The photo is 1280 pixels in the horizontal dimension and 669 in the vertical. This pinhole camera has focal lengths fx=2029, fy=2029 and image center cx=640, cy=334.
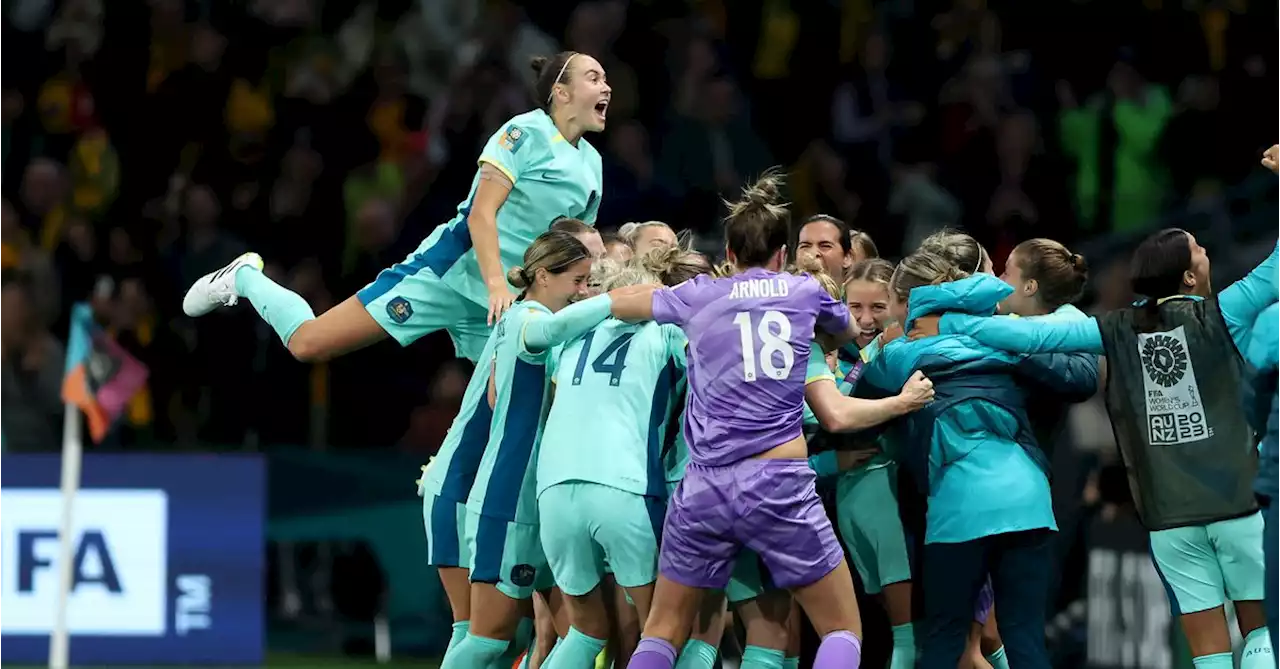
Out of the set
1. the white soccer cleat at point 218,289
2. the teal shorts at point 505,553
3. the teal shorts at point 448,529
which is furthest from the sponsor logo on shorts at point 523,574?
the white soccer cleat at point 218,289

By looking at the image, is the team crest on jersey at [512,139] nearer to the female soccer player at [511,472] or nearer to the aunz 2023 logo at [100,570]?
the female soccer player at [511,472]

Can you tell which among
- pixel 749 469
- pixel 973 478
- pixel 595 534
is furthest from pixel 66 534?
pixel 973 478

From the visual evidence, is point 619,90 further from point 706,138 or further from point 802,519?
point 802,519

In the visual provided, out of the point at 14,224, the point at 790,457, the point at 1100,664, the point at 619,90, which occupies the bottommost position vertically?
the point at 1100,664

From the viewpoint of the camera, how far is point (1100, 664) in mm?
10445

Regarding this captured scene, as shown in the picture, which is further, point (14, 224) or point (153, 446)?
point (14, 224)

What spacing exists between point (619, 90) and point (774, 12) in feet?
5.80

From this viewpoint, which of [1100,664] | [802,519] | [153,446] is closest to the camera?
[802,519]

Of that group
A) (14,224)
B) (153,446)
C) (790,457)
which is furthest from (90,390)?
(790,457)

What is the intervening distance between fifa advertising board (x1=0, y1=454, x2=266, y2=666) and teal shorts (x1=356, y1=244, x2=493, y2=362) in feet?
11.6

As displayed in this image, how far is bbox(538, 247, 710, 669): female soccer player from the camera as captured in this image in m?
7.02

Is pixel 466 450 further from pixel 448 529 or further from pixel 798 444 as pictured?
pixel 798 444

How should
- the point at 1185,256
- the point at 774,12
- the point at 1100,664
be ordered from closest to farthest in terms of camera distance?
the point at 1185,256
the point at 1100,664
the point at 774,12

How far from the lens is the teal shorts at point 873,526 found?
751 cm
